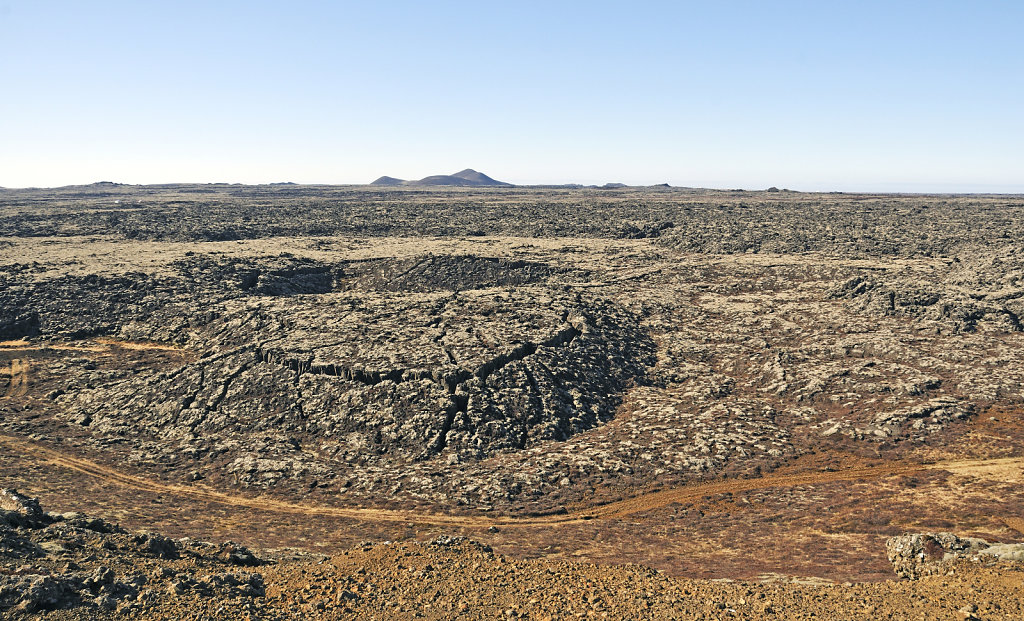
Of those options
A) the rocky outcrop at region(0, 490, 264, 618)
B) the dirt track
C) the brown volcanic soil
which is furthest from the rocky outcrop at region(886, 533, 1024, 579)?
the rocky outcrop at region(0, 490, 264, 618)

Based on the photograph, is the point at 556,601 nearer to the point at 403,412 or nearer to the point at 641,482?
the point at 641,482

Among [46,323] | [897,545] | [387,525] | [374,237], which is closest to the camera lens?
[897,545]

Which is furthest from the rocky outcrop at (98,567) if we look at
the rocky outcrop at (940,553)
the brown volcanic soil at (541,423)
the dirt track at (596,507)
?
the rocky outcrop at (940,553)

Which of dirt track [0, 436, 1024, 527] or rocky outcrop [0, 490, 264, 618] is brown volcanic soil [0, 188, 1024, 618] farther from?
rocky outcrop [0, 490, 264, 618]

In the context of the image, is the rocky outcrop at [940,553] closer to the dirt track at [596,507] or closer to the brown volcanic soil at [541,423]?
the brown volcanic soil at [541,423]

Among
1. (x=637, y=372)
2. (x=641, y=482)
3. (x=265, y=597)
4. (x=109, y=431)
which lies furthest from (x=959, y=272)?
(x=109, y=431)

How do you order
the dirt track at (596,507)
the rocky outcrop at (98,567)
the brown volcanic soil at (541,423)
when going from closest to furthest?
the rocky outcrop at (98,567) < the brown volcanic soil at (541,423) < the dirt track at (596,507)

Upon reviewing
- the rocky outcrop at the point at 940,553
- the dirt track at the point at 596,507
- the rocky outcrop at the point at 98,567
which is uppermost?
the rocky outcrop at the point at 98,567
